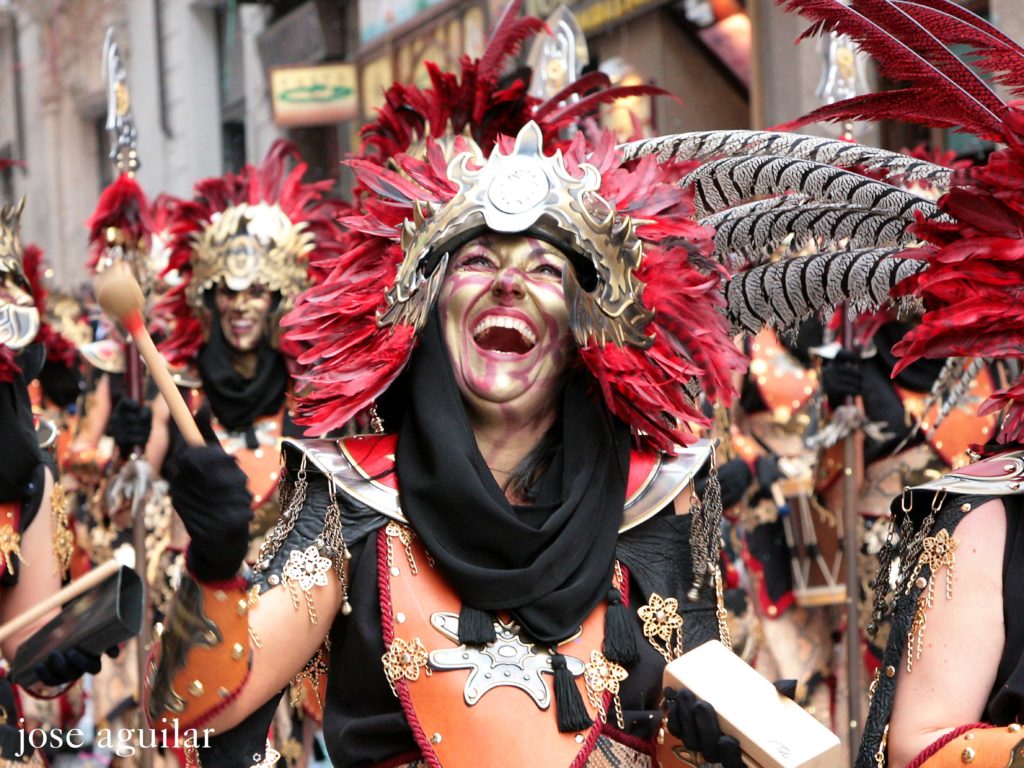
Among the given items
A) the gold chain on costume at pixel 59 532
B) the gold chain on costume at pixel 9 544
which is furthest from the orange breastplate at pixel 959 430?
the gold chain on costume at pixel 9 544

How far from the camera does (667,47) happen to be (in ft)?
44.5

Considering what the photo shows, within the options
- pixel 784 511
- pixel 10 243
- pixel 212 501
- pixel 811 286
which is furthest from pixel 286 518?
pixel 784 511

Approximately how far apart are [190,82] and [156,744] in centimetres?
2180

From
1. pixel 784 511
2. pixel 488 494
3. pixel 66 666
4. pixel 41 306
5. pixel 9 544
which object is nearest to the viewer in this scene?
pixel 488 494

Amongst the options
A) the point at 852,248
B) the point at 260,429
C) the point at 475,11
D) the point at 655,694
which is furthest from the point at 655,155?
the point at 475,11

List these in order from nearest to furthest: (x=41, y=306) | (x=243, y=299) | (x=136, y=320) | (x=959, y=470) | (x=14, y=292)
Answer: (x=136, y=320) → (x=959, y=470) → (x=14, y=292) → (x=41, y=306) → (x=243, y=299)

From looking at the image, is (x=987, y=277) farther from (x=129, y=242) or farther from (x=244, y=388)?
(x=129, y=242)

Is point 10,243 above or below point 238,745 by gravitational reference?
above

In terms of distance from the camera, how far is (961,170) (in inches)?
144

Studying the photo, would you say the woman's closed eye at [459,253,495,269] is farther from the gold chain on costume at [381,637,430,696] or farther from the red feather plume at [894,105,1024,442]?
the red feather plume at [894,105,1024,442]

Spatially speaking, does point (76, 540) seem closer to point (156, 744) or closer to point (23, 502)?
point (23, 502)

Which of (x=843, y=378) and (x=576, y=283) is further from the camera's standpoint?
(x=843, y=378)

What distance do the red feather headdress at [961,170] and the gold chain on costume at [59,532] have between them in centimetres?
293

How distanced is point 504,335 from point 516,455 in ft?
0.85
